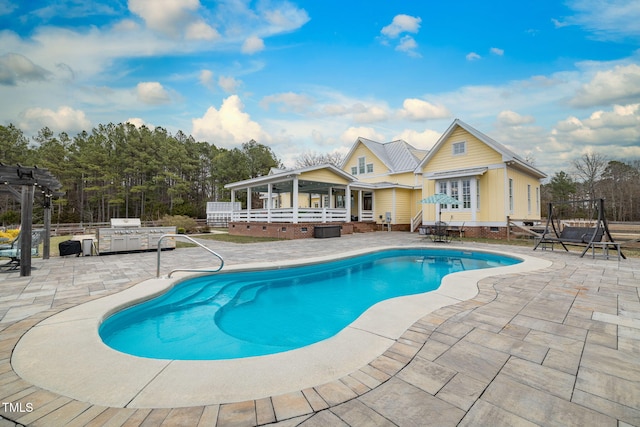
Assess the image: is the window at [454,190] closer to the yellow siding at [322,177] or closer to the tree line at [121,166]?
the yellow siding at [322,177]

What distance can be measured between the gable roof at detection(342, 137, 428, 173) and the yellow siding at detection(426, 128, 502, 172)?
344 cm

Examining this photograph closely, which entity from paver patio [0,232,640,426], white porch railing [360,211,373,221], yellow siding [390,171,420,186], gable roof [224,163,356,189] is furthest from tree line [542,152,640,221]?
paver patio [0,232,640,426]

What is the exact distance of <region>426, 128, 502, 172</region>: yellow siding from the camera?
15.0m

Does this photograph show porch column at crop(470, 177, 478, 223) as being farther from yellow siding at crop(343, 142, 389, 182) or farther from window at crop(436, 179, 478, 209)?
yellow siding at crop(343, 142, 389, 182)

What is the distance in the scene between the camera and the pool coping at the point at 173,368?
6.10 feet

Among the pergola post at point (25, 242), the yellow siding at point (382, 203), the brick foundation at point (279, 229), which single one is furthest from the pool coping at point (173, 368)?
the yellow siding at point (382, 203)

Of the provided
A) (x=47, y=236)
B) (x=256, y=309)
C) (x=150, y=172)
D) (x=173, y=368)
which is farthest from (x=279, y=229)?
(x=150, y=172)

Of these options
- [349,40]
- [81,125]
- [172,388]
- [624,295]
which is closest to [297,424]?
[172,388]

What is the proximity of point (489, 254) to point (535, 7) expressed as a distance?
1047 centimetres

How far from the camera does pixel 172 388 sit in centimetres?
192

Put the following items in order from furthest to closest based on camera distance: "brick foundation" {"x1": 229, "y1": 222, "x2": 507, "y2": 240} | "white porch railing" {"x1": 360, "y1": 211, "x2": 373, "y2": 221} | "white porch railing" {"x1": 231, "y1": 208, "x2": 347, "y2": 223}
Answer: "white porch railing" {"x1": 360, "y1": 211, "x2": 373, "y2": 221}
"white porch railing" {"x1": 231, "y1": 208, "x2": 347, "y2": 223}
"brick foundation" {"x1": 229, "y1": 222, "x2": 507, "y2": 240}

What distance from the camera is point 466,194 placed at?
15.4m

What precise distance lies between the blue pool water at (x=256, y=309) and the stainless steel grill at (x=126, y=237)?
5.36 m

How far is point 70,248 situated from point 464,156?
18829 millimetres
